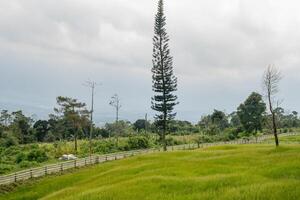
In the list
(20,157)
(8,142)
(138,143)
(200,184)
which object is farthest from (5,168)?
(138,143)

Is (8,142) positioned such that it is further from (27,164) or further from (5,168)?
(5,168)

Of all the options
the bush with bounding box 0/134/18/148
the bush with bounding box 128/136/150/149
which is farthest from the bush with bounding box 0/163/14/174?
the bush with bounding box 128/136/150/149

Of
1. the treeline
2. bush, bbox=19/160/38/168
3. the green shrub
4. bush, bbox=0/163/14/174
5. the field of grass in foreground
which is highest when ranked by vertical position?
the treeline

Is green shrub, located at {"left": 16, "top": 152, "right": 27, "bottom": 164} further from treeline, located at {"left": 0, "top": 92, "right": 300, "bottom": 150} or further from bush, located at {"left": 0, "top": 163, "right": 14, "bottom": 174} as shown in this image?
treeline, located at {"left": 0, "top": 92, "right": 300, "bottom": 150}

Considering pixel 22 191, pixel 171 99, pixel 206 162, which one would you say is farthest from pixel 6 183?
pixel 171 99

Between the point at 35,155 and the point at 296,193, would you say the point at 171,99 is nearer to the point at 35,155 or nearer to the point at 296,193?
the point at 35,155

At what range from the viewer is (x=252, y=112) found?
109m

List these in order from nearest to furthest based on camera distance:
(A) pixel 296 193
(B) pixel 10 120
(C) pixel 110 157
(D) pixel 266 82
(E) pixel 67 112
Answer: (A) pixel 296 193 < (D) pixel 266 82 < (C) pixel 110 157 < (E) pixel 67 112 < (B) pixel 10 120

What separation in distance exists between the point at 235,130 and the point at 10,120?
55157 mm

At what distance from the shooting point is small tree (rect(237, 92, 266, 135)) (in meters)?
108

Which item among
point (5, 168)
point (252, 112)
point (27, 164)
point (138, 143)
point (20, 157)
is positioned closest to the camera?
point (5, 168)

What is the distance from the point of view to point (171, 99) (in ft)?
253

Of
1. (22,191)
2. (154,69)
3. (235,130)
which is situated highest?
(154,69)

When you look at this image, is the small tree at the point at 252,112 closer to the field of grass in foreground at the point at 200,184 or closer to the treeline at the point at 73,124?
the treeline at the point at 73,124
